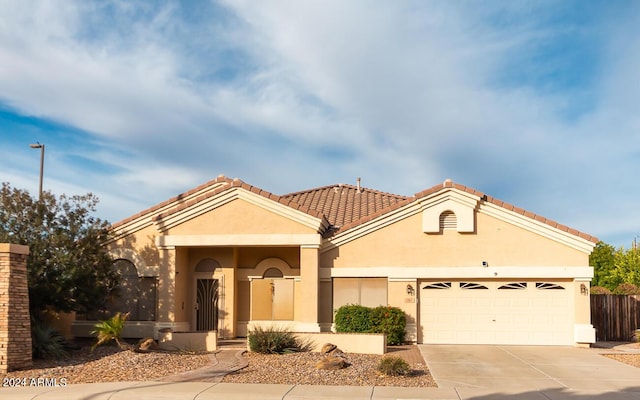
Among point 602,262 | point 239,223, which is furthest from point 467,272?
point 602,262

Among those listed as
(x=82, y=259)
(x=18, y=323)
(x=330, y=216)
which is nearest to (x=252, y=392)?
(x=18, y=323)

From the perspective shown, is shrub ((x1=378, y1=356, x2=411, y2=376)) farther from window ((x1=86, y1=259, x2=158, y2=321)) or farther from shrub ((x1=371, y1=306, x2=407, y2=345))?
window ((x1=86, y1=259, x2=158, y2=321))

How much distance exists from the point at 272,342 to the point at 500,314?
8.29m

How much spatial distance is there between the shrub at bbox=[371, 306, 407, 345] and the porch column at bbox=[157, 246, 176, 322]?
6.77 meters

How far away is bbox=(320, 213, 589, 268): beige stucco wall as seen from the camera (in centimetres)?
2275

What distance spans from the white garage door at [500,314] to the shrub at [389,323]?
1.23m

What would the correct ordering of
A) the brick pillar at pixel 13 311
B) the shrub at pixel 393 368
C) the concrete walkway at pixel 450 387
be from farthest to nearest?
the brick pillar at pixel 13 311, the shrub at pixel 393 368, the concrete walkway at pixel 450 387

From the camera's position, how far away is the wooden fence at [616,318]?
2628cm

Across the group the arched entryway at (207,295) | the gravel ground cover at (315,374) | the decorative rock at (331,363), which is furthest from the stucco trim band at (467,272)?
the decorative rock at (331,363)

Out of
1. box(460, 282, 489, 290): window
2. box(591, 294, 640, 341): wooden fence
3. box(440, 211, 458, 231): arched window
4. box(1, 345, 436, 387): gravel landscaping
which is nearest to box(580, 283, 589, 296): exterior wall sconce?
box(460, 282, 489, 290): window

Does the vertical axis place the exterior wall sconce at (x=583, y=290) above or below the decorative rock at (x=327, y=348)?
above

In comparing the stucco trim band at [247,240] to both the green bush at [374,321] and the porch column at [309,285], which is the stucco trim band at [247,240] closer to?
the porch column at [309,285]

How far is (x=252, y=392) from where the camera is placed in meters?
13.8

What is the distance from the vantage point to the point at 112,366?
17203mm
